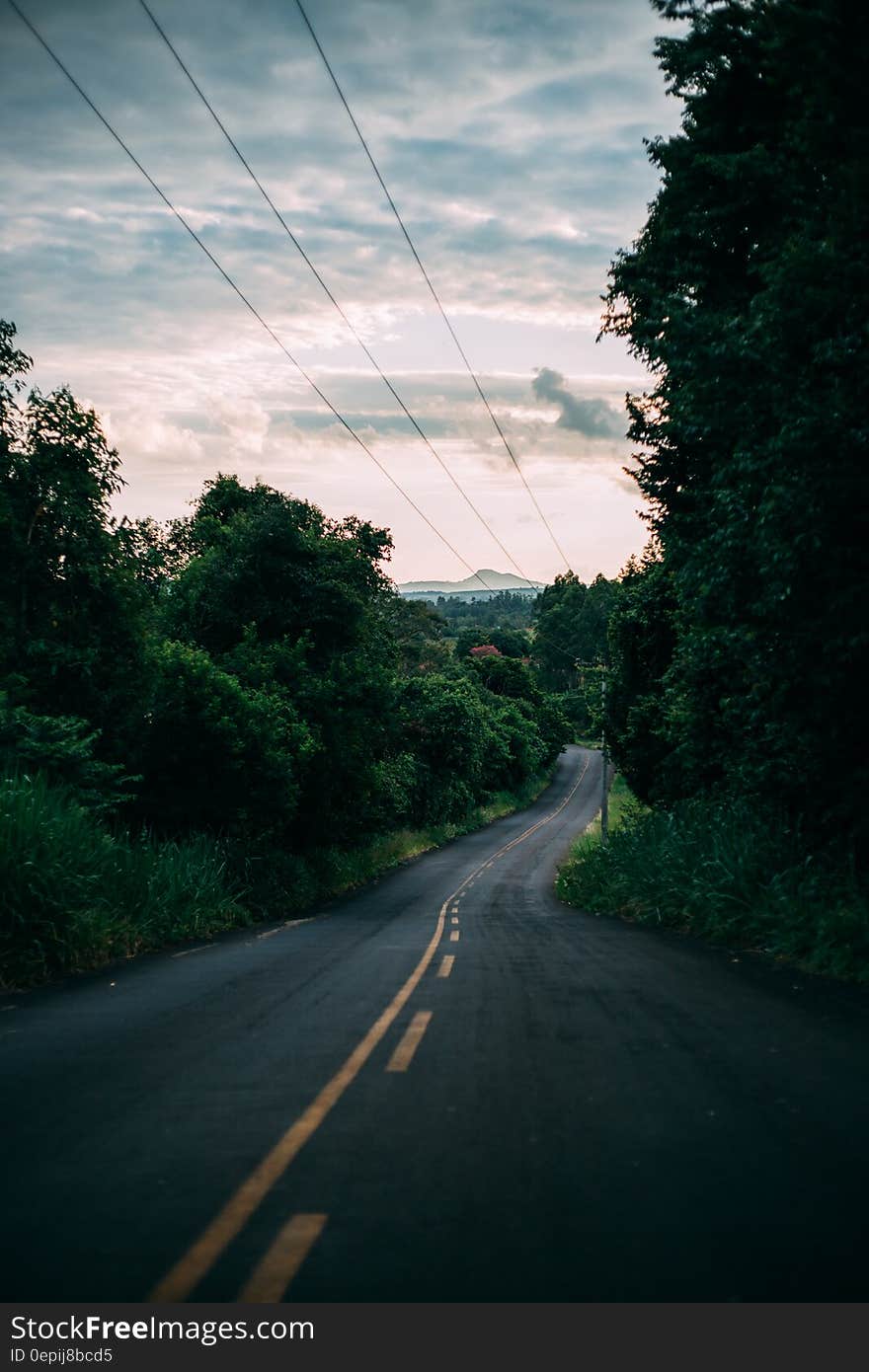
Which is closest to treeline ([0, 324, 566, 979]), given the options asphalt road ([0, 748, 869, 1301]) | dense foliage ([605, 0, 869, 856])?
asphalt road ([0, 748, 869, 1301])

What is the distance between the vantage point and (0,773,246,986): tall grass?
1128 cm

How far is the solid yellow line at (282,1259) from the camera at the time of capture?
142 inches

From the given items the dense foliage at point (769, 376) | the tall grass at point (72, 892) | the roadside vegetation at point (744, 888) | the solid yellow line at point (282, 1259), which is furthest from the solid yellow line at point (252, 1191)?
the dense foliage at point (769, 376)

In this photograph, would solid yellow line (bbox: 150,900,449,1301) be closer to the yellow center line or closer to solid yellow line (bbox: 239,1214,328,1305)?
the yellow center line

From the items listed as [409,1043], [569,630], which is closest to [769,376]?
[409,1043]

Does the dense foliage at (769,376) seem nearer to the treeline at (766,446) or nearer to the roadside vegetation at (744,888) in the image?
the treeline at (766,446)

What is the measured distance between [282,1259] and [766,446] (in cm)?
936

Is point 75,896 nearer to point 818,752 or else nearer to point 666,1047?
point 666,1047

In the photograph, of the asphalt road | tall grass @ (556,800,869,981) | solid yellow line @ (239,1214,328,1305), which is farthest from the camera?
tall grass @ (556,800,869,981)

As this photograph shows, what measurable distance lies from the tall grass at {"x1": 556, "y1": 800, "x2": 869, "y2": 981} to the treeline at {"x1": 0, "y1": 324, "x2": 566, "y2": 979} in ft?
25.8

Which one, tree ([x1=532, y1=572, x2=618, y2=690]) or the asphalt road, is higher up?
tree ([x1=532, y1=572, x2=618, y2=690])

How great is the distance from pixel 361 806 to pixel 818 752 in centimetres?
1789

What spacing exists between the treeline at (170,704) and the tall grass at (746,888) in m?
7.87

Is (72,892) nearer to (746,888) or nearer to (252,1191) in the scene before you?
(252,1191)
